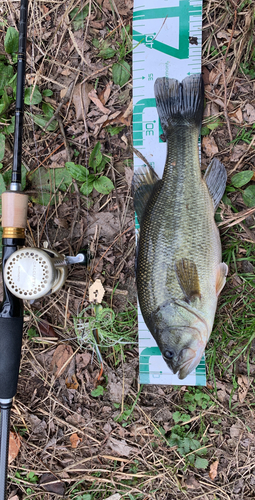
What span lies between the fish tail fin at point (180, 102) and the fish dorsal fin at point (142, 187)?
1.00 feet

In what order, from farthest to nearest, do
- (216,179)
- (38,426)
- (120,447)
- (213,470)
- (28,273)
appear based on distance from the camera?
(38,426)
(120,447)
(213,470)
(216,179)
(28,273)

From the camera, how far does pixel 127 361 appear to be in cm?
244

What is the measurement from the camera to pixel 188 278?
2020mm

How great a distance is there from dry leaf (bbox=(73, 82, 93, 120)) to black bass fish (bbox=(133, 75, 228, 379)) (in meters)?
0.71

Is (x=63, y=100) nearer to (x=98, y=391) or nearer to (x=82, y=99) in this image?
(x=82, y=99)

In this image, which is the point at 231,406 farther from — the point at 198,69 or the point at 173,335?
the point at 198,69

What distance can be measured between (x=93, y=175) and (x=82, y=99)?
58 cm

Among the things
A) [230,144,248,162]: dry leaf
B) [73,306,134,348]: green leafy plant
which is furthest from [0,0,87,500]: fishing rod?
[230,144,248,162]: dry leaf

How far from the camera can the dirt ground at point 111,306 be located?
2.31m

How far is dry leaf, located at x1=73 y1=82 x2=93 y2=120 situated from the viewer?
246 cm

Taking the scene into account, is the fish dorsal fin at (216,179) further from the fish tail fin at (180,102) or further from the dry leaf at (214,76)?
the dry leaf at (214,76)

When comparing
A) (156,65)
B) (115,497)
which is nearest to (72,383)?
(115,497)

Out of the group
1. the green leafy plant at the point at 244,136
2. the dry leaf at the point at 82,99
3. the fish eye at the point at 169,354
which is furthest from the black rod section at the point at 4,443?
the green leafy plant at the point at 244,136

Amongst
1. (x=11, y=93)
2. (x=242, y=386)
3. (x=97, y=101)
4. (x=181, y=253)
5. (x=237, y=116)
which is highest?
(x=11, y=93)
